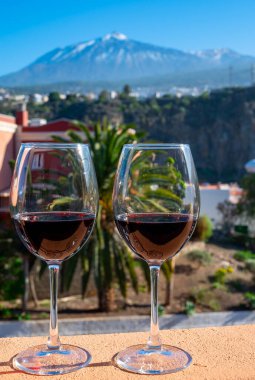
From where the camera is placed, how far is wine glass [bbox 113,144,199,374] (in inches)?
36.7

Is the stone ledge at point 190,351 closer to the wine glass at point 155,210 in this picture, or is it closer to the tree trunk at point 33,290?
the wine glass at point 155,210

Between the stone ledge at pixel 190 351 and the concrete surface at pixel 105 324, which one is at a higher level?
the stone ledge at pixel 190 351

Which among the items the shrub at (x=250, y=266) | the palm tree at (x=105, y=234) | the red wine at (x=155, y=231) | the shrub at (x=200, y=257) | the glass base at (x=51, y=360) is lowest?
the shrub at (x=250, y=266)

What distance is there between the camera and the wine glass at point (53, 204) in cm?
92

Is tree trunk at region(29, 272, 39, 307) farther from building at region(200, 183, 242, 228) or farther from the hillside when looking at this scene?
the hillside

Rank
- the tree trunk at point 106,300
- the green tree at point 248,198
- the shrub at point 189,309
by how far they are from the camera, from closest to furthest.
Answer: the tree trunk at point 106,300 → the shrub at point 189,309 → the green tree at point 248,198

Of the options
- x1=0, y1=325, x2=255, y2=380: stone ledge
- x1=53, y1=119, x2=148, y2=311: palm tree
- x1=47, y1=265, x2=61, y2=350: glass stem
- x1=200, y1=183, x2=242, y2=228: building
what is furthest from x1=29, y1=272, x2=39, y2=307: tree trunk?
x1=200, y1=183, x2=242, y2=228: building

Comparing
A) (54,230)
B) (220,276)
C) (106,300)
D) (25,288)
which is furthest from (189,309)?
(54,230)

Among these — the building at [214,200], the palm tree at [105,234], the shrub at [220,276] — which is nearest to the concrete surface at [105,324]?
the palm tree at [105,234]

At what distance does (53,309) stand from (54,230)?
0.13 meters

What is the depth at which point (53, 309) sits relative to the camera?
90 cm

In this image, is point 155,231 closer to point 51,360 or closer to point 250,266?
point 51,360

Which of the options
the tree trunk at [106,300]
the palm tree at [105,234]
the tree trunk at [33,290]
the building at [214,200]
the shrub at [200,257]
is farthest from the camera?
the building at [214,200]

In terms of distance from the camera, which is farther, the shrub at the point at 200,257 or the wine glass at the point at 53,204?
the shrub at the point at 200,257
